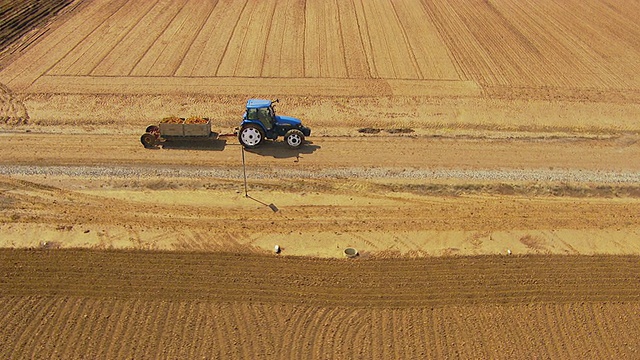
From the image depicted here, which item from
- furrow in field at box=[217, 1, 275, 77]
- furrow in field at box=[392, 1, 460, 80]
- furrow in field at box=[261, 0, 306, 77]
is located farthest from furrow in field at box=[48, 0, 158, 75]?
furrow in field at box=[392, 1, 460, 80]

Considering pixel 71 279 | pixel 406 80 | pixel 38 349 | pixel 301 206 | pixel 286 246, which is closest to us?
pixel 38 349

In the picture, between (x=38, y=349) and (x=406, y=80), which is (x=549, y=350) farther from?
(x=406, y=80)

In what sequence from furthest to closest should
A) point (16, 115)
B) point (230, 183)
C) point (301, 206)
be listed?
point (16, 115) → point (230, 183) → point (301, 206)

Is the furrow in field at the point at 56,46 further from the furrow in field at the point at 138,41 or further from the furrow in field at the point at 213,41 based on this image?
the furrow in field at the point at 213,41


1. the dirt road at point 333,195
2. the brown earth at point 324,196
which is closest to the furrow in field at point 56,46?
the brown earth at point 324,196

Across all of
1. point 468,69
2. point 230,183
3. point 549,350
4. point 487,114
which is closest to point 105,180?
point 230,183

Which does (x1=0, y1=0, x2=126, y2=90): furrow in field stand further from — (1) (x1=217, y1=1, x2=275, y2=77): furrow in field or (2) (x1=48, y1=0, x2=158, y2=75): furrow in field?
(1) (x1=217, y1=1, x2=275, y2=77): furrow in field
